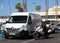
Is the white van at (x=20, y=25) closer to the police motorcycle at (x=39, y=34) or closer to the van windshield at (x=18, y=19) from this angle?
the van windshield at (x=18, y=19)

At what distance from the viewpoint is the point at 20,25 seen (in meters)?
21.1

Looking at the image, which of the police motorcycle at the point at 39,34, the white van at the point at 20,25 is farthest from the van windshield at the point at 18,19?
the police motorcycle at the point at 39,34

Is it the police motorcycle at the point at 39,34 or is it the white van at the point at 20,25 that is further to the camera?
the white van at the point at 20,25

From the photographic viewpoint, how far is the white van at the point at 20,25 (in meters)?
20.9

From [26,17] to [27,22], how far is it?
2.39 feet

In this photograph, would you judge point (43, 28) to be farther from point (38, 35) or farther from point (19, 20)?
point (19, 20)

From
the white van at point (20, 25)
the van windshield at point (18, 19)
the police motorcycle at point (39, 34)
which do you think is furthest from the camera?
the van windshield at point (18, 19)

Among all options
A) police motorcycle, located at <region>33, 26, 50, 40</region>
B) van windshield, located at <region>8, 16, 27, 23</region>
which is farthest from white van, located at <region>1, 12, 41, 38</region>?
police motorcycle, located at <region>33, 26, 50, 40</region>

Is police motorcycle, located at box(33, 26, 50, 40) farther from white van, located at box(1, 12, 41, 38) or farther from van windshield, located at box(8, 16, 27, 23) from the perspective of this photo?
van windshield, located at box(8, 16, 27, 23)

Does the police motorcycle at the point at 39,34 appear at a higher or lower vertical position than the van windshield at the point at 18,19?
lower

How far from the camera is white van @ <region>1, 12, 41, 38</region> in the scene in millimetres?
20938

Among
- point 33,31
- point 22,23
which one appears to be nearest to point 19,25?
point 22,23

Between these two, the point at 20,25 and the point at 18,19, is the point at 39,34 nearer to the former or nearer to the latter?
the point at 20,25

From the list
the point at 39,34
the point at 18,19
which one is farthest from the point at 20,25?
the point at 39,34
